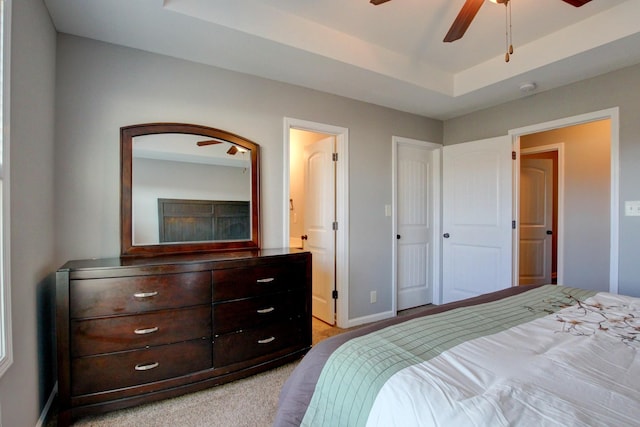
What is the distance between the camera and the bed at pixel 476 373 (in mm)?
720

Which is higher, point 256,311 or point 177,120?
point 177,120

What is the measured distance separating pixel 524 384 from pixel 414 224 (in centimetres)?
298

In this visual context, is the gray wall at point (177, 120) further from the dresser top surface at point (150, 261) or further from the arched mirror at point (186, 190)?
the dresser top surface at point (150, 261)

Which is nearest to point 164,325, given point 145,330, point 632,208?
point 145,330

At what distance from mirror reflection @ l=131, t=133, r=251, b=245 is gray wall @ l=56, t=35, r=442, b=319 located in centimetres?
14

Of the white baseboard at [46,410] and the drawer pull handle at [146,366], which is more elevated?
the drawer pull handle at [146,366]

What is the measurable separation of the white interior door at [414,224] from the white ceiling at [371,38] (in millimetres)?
935

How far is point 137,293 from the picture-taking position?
1780 millimetres

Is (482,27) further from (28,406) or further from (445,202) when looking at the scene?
(28,406)

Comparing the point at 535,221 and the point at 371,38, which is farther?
the point at 535,221

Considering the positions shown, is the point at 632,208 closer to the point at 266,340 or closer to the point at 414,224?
the point at 414,224

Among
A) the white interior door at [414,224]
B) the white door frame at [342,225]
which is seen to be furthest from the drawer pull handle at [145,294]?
the white interior door at [414,224]

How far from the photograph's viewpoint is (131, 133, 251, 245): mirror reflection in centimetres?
222

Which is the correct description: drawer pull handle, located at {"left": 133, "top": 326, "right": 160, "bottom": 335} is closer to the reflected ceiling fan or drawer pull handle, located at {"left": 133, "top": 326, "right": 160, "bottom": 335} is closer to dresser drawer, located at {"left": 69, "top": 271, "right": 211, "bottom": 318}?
dresser drawer, located at {"left": 69, "top": 271, "right": 211, "bottom": 318}
